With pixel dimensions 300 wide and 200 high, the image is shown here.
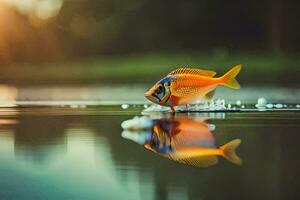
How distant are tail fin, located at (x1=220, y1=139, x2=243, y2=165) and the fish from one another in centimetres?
33

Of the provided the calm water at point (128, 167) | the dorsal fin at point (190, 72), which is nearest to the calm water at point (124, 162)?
the calm water at point (128, 167)

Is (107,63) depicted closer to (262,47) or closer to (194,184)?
(262,47)

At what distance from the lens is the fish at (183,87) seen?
109 centimetres

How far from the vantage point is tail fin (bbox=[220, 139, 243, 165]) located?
65cm

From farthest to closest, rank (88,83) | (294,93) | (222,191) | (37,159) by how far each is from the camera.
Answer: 1. (88,83)
2. (294,93)
3. (37,159)
4. (222,191)

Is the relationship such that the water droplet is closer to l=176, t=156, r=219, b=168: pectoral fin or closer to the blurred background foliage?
the blurred background foliage

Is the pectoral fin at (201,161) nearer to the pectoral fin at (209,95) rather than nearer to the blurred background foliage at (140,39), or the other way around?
the pectoral fin at (209,95)

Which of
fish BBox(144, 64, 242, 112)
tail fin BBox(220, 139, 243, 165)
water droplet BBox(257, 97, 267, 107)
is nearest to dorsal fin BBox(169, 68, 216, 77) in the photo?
fish BBox(144, 64, 242, 112)

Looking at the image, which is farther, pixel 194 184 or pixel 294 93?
pixel 294 93

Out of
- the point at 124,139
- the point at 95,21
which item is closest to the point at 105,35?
the point at 95,21

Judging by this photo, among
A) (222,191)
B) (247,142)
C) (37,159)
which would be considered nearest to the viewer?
(222,191)

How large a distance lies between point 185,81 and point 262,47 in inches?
21.3

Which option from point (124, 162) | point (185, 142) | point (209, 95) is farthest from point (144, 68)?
point (124, 162)

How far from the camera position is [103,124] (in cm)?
104
